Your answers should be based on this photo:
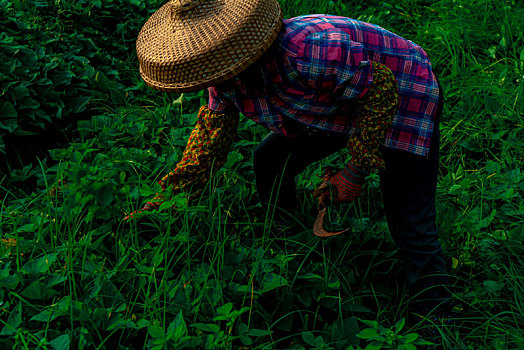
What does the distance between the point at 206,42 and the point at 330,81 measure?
39 centimetres

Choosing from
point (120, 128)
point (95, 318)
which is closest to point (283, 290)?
point (95, 318)

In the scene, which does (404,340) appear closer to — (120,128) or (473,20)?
(120,128)

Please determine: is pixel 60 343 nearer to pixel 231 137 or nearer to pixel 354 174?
pixel 231 137

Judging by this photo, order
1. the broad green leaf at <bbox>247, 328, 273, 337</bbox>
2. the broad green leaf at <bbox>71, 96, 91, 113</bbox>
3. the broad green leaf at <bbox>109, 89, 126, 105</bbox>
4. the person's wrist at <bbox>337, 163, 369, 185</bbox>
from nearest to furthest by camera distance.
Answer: the broad green leaf at <bbox>247, 328, 273, 337</bbox>
the person's wrist at <bbox>337, 163, 369, 185</bbox>
the broad green leaf at <bbox>71, 96, 91, 113</bbox>
the broad green leaf at <bbox>109, 89, 126, 105</bbox>

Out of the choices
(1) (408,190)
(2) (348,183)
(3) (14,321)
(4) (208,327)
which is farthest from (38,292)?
(1) (408,190)

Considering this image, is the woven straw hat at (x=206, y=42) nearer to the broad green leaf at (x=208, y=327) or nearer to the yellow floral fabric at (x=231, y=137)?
the yellow floral fabric at (x=231, y=137)

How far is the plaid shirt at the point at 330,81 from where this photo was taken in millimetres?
1543

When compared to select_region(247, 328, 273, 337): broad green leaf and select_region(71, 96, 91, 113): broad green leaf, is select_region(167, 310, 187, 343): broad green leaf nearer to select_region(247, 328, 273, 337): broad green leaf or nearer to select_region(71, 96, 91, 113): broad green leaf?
select_region(247, 328, 273, 337): broad green leaf

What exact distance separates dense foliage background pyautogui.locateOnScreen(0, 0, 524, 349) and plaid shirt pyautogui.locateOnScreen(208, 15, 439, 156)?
428 millimetres

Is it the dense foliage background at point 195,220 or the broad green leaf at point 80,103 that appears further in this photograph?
the broad green leaf at point 80,103

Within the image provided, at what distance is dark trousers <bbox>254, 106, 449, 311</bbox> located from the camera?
5.90ft

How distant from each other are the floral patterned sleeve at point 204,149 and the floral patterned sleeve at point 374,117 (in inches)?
18.0

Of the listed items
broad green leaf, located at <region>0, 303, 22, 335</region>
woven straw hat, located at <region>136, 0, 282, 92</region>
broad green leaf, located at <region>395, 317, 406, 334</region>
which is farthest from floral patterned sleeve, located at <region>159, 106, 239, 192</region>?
broad green leaf, located at <region>395, 317, 406, 334</region>

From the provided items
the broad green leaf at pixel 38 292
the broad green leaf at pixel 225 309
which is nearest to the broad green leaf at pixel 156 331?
the broad green leaf at pixel 225 309
